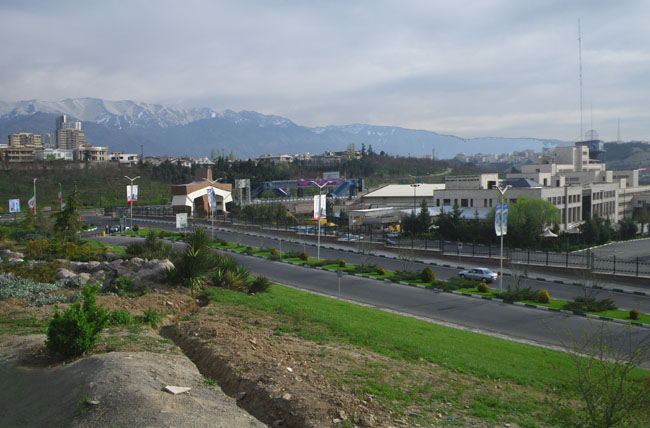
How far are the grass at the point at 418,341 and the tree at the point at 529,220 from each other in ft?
84.4

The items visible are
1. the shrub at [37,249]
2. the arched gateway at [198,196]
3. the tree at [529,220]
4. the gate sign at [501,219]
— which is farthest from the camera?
the arched gateway at [198,196]

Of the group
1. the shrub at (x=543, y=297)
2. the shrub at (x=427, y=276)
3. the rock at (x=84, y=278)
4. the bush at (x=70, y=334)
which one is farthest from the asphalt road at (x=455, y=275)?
the rock at (x=84, y=278)

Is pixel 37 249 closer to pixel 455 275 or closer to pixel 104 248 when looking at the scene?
pixel 104 248

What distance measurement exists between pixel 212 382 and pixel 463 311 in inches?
604

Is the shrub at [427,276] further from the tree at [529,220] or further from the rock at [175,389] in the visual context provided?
the rock at [175,389]

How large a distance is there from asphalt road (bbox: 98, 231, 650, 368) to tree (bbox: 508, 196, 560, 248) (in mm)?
18061

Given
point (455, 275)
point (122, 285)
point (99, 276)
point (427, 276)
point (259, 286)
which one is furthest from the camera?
point (455, 275)

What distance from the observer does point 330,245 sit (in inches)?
1772

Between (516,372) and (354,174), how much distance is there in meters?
121

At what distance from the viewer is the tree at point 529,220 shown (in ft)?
133

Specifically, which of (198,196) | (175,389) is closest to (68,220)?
(175,389)

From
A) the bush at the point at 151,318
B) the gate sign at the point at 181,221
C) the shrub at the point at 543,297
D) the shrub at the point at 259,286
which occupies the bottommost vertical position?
the shrub at the point at 543,297

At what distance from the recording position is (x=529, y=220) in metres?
42.1

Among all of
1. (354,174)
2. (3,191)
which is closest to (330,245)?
A: (3,191)
